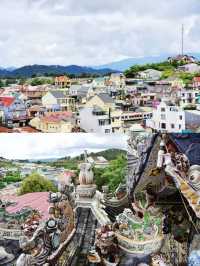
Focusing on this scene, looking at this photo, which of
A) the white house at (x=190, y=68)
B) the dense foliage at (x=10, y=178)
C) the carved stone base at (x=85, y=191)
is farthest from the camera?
the white house at (x=190, y=68)

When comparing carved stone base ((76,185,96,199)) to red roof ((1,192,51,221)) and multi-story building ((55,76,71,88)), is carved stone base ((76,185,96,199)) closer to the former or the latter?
red roof ((1,192,51,221))

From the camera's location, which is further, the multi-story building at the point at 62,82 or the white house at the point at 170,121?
the multi-story building at the point at 62,82

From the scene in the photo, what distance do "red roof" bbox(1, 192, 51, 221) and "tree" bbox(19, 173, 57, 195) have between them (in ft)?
0.32

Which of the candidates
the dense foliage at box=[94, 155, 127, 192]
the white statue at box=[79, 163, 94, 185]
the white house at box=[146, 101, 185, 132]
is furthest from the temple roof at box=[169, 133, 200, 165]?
the white house at box=[146, 101, 185, 132]

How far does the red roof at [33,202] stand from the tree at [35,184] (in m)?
0.10

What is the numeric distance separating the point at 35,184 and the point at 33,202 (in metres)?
0.36

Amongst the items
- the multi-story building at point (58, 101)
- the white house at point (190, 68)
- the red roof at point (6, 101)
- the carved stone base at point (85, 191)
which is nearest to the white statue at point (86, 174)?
the carved stone base at point (85, 191)

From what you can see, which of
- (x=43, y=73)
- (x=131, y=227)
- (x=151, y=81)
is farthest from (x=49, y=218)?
(x=43, y=73)

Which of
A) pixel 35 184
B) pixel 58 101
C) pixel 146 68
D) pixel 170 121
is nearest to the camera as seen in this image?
pixel 35 184

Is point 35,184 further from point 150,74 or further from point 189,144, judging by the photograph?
point 150,74

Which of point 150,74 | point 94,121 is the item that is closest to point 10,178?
point 94,121

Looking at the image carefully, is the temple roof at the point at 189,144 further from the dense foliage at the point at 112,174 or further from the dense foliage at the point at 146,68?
the dense foliage at the point at 146,68

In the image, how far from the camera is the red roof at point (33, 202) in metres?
3.69

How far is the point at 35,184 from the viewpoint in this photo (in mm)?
4223
